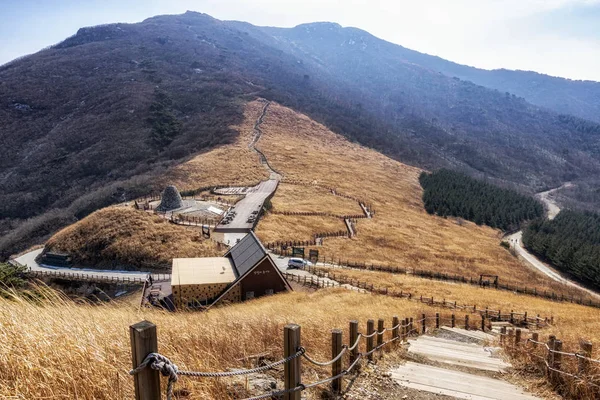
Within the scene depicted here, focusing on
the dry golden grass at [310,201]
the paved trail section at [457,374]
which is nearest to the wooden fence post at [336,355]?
the paved trail section at [457,374]

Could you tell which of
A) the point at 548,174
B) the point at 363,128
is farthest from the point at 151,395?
the point at 548,174

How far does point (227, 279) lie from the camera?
26.7 meters

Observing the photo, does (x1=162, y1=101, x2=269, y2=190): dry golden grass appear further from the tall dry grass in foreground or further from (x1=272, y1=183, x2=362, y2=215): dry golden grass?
the tall dry grass in foreground

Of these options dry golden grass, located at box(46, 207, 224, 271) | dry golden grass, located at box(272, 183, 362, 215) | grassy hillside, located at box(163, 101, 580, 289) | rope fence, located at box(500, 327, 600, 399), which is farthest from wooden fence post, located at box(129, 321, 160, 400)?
dry golden grass, located at box(272, 183, 362, 215)

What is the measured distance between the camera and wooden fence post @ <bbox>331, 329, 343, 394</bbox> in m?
6.20

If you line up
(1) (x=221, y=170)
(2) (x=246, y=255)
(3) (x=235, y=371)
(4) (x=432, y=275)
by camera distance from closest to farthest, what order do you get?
(3) (x=235, y=371) < (2) (x=246, y=255) < (4) (x=432, y=275) < (1) (x=221, y=170)

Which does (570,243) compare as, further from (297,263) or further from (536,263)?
(297,263)

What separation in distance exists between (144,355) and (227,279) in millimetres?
24220

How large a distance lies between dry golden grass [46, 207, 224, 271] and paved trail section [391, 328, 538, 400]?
28.7m

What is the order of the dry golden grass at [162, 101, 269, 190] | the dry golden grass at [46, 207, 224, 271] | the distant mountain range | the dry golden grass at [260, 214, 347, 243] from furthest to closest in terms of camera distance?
the distant mountain range, the dry golden grass at [162, 101, 269, 190], the dry golden grass at [260, 214, 347, 243], the dry golden grass at [46, 207, 224, 271]

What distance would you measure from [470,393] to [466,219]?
261 feet

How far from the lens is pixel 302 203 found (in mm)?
62125

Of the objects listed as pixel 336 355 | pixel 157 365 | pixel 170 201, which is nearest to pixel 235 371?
pixel 157 365

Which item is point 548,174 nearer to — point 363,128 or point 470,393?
point 363,128
